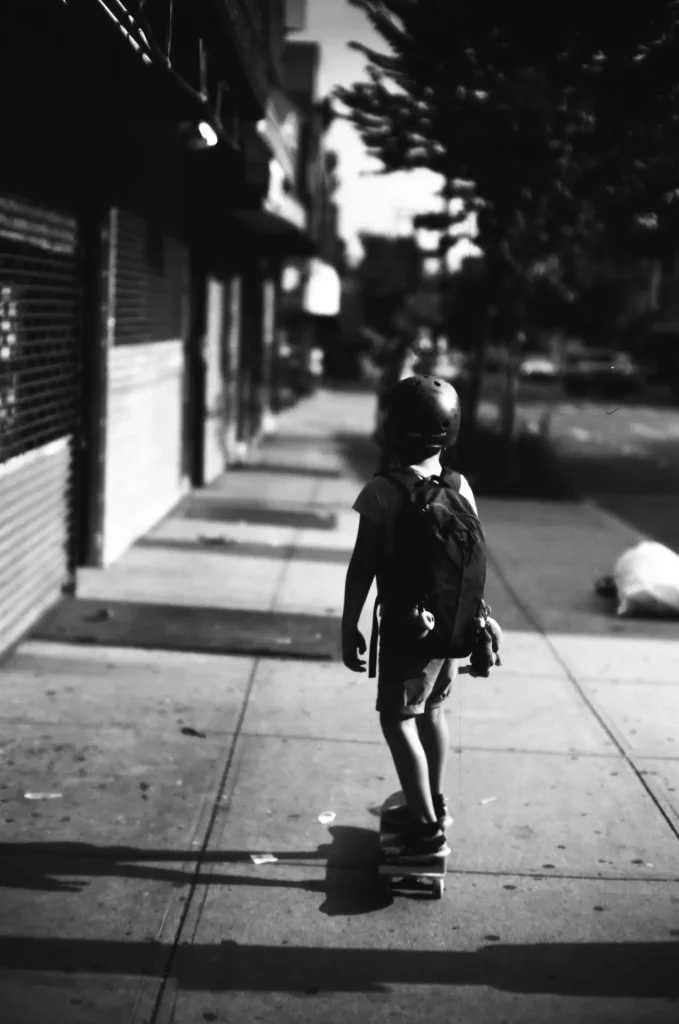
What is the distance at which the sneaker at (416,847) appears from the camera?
4555mm

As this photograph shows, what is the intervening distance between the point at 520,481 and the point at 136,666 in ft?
34.4

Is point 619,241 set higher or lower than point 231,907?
higher

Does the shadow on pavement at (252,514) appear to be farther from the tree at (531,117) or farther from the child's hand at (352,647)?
the child's hand at (352,647)

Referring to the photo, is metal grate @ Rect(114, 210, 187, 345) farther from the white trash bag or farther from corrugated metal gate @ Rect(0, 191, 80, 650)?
the white trash bag

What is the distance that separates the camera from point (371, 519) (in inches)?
174

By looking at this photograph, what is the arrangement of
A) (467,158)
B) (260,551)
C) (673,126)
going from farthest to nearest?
(467,158) → (260,551) → (673,126)

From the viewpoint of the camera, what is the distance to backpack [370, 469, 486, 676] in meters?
4.35

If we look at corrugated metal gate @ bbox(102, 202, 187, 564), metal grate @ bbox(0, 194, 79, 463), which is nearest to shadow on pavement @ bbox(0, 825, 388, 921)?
metal grate @ bbox(0, 194, 79, 463)

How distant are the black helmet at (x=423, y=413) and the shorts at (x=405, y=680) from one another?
2.22 ft

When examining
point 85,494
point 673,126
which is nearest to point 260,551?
point 85,494

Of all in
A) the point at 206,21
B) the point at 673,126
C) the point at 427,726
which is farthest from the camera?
the point at 673,126

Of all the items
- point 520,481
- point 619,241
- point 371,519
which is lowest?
point 520,481

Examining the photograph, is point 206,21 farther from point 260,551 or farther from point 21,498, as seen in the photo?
point 260,551

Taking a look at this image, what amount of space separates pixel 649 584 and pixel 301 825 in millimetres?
4663
